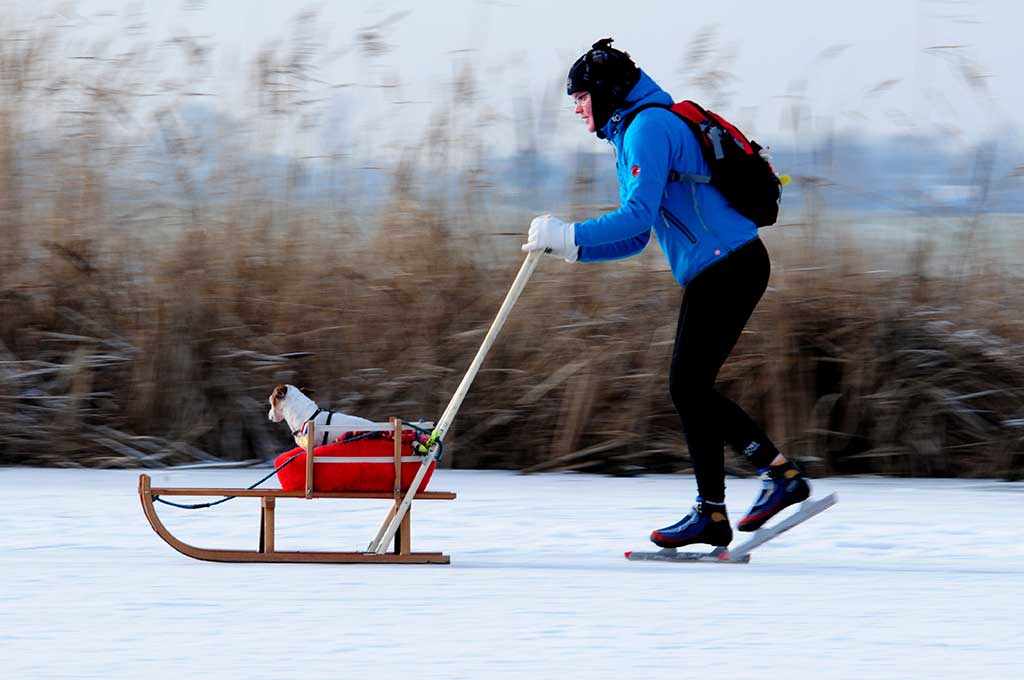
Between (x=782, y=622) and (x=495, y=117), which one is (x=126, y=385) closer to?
(x=495, y=117)

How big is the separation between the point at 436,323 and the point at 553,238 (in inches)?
98.8

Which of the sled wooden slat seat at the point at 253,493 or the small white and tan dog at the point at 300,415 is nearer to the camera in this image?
the sled wooden slat seat at the point at 253,493

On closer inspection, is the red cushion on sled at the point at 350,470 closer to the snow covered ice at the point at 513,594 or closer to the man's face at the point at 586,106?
the snow covered ice at the point at 513,594

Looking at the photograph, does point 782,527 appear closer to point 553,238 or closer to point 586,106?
point 553,238

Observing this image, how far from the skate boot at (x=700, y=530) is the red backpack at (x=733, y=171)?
849 mm

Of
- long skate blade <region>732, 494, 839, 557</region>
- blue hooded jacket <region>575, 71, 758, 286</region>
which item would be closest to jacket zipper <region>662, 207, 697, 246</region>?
blue hooded jacket <region>575, 71, 758, 286</region>

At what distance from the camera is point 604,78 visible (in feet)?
14.6

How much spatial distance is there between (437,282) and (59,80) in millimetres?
2164

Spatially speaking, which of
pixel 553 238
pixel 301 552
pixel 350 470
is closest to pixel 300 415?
pixel 350 470

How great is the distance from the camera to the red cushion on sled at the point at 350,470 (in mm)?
4312

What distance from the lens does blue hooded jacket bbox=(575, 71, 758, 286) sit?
14.1ft

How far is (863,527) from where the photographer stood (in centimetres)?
528

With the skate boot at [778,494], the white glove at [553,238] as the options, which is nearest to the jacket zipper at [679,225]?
the white glove at [553,238]

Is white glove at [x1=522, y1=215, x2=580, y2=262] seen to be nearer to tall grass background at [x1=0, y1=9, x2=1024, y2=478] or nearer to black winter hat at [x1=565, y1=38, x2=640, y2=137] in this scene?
black winter hat at [x1=565, y1=38, x2=640, y2=137]
